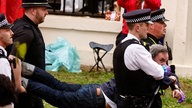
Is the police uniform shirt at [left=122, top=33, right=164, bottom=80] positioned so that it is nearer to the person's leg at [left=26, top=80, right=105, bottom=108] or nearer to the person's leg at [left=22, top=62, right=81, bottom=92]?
the person's leg at [left=26, top=80, right=105, bottom=108]

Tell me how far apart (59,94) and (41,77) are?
0.23 metres

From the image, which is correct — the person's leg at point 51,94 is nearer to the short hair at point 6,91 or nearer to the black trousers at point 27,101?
the black trousers at point 27,101

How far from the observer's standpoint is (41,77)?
624cm

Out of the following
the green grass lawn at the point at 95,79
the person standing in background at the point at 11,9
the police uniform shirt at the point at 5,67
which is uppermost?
the person standing in background at the point at 11,9

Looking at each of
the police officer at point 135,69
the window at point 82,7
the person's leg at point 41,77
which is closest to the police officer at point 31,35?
the person's leg at point 41,77

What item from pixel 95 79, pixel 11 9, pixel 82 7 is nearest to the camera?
pixel 11 9

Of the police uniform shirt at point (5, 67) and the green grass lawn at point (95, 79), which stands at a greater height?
the police uniform shirt at point (5, 67)

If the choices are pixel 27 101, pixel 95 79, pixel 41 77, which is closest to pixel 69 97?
pixel 41 77

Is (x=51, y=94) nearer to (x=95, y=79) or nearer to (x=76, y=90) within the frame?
(x=76, y=90)

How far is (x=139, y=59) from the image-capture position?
5.91 meters

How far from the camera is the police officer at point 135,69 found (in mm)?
5941

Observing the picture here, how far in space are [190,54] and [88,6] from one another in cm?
255

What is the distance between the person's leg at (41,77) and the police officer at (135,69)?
527mm

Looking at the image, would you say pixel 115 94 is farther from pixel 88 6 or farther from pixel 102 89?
pixel 88 6
